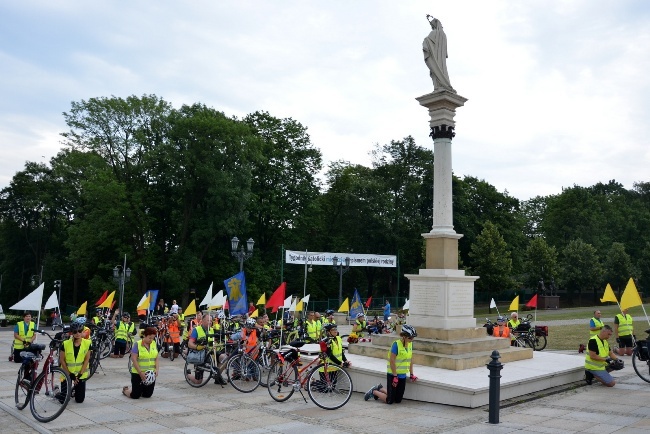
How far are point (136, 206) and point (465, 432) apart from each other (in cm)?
3670

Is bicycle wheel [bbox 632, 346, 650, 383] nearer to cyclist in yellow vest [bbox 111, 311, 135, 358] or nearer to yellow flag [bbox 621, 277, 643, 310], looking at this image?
yellow flag [bbox 621, 277, 643, 310]

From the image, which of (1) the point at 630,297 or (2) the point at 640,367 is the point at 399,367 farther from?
(1) the point at 630,297

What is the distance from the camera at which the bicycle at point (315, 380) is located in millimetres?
10633

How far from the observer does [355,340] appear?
67.4 ft

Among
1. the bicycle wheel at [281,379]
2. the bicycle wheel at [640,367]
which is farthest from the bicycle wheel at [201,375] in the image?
the bicycle wheel at [640,367]

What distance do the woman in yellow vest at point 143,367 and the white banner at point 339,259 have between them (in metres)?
25.6

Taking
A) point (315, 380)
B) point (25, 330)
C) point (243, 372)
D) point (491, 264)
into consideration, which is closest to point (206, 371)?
point (243, 372)

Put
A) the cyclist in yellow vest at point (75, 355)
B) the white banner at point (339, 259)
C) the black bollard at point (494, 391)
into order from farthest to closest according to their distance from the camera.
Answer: the white banner at point (339, 259)
the cyclist in yellow vest at point (75, 355)
the black bollard at point (494, 391)

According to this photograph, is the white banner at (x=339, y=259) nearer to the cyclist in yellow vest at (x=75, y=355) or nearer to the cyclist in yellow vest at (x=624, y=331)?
the cyclist in yellow vest at (x=624, y=331)

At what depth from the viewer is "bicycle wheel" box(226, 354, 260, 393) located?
12547 mm

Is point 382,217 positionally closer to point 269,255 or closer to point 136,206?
point 269,255

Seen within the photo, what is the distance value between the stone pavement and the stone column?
11.0ft

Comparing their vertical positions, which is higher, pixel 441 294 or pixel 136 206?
pixel 136 206

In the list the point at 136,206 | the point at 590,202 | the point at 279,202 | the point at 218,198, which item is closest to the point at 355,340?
the point at 218,198
